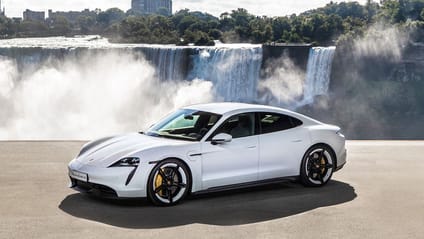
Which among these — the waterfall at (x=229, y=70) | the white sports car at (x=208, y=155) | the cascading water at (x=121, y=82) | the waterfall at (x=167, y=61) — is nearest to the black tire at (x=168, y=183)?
the white sports car at (x=208, y=155)

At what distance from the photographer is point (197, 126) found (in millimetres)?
8336

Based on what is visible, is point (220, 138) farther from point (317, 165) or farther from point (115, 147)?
point (317, 165)

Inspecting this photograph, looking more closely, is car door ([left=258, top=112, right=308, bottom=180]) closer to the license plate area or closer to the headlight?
the headlight

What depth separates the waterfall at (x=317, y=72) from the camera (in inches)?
2142

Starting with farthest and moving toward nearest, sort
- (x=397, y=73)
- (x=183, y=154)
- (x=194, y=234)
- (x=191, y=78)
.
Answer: (x=397, y=73) < (x=191, y=78) < (x=183, y=154) < (x=194, y=234)

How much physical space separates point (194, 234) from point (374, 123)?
56480mm

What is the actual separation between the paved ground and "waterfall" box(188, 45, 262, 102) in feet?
134

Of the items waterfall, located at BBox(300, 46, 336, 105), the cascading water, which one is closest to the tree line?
waterfall, located at BBox(300, 46, 336, 105)

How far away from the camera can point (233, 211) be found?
7.43 metres

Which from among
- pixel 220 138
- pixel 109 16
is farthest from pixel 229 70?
pixel 109 16

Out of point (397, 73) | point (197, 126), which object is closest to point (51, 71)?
point (397, 73)

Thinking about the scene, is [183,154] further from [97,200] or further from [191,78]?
[191,78]

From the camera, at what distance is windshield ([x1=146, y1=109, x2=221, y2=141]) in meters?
8.16

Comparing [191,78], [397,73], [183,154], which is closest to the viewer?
[183,154]
